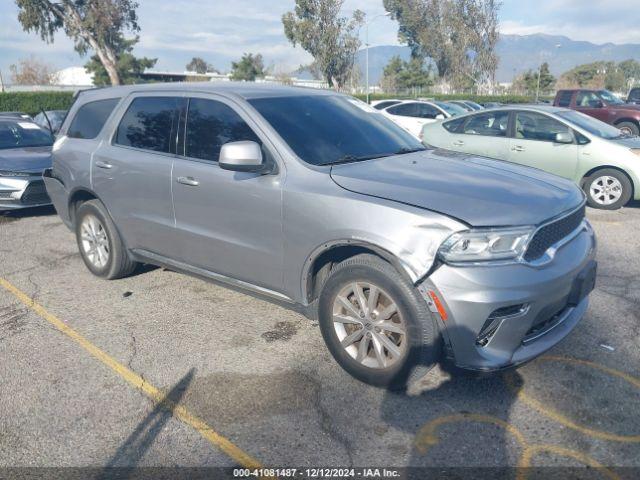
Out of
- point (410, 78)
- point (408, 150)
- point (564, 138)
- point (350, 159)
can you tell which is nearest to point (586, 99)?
point (564, 138)

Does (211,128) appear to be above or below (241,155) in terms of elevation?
above

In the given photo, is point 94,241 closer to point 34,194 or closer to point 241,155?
point 241,155

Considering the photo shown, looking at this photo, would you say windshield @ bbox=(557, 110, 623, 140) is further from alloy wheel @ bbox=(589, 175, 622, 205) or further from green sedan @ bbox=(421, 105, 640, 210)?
alloy wheel @ bbox=(589, 175, 622, 205)

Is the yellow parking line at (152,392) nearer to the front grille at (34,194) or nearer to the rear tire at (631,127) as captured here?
the front grille at (34,194)

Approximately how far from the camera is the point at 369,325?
10.4 ft

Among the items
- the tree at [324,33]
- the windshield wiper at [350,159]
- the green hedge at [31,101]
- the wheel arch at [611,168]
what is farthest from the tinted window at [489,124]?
the tree at [324,33]

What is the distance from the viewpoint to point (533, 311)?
9.41ft

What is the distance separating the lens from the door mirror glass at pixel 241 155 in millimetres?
3402

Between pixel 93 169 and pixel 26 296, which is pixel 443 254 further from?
pixel 26 296

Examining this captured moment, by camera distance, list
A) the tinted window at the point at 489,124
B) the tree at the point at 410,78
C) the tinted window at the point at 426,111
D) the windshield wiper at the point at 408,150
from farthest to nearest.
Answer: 1. the tree at the point at 410,78
2. the tinted window at the point at 426,111
3. the tinted window at the point at 489,124
4. the windshield wiper at the point at 408,150

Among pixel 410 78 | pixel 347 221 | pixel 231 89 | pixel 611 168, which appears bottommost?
pixel 611 168

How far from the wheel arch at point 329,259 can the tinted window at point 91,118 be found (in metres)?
2.72

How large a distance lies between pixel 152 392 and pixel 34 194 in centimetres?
576

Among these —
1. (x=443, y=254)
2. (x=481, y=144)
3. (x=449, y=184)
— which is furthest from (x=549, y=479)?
(x=481, y=144)
